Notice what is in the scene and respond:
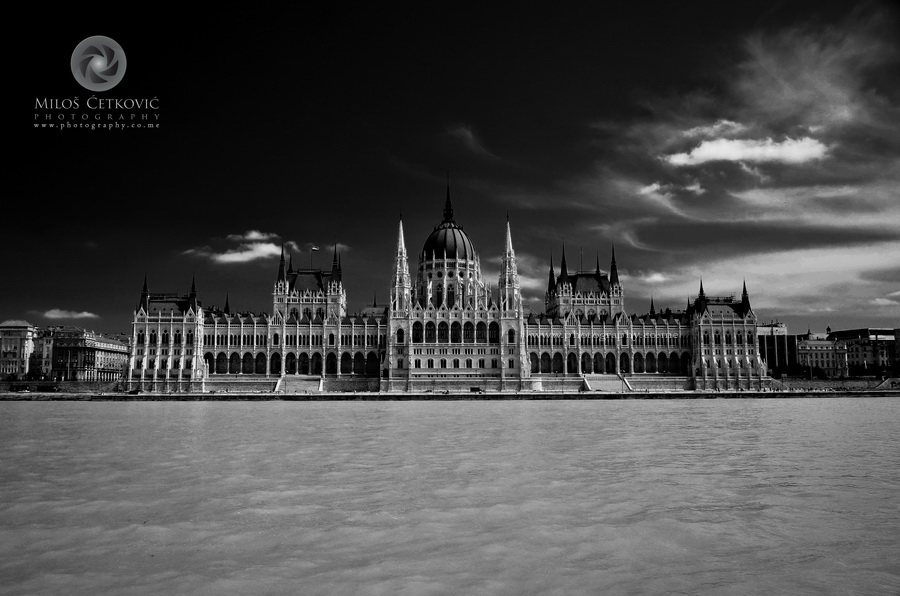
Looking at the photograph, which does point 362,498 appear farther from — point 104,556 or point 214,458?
point 214,458

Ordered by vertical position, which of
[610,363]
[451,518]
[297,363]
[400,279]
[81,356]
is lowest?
[451,518]

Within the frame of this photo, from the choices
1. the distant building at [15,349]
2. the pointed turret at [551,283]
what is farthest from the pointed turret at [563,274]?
the distant building at [15,349]

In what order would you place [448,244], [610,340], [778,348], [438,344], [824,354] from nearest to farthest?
[438,344]
[610,340]
[448,244]
[778,348]
[824,354]

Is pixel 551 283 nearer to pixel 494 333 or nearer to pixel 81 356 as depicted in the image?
pixel 494 333

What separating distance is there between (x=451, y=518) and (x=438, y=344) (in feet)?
295

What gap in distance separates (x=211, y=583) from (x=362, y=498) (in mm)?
6227

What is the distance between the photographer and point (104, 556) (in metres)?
11.7

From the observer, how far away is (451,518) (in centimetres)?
1441

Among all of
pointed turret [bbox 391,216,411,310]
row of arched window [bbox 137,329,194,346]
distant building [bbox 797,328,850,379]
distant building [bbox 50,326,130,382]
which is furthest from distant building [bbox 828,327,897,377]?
distant building [bbox 50,326,130,382]

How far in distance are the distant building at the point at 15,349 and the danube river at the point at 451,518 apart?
120m

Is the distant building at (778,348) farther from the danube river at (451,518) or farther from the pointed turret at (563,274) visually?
the danube river at (451,518)

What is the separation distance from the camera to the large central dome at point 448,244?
4717 inches

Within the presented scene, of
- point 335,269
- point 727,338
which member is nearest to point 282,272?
point 335,269

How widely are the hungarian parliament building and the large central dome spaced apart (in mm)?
1138
